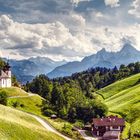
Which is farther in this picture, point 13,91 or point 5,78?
point 5,78

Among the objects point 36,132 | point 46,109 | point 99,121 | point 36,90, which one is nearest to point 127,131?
point 99,121

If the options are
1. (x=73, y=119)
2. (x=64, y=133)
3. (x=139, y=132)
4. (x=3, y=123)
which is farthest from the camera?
(x=73, y=119)

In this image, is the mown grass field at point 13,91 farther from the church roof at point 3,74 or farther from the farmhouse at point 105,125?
the farmhouse at point 105,125

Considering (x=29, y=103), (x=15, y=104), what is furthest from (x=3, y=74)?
(x=15, y=104)

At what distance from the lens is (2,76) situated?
612 feet

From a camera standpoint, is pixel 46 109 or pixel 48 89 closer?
pixel 46 109

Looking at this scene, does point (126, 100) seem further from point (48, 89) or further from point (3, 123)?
point (3, 123)

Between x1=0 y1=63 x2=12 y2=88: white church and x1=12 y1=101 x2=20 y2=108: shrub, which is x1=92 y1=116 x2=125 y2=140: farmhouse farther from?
x1=0 y1=63 x2=12 y2=88: white church

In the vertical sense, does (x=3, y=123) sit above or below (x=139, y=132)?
above

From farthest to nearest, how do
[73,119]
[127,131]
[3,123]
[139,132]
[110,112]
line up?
[110,112], [73,119], [127,131], [139,132], [3,123]

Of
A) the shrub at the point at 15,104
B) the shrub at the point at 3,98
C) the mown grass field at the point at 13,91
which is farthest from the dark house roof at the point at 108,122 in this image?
the mown grass field at the point at 13,91

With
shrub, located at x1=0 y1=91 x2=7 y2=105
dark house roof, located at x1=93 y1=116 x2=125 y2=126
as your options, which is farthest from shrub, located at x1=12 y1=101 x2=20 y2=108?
dark house roof, located at x1=93 y1=116 x2=125 y2=126

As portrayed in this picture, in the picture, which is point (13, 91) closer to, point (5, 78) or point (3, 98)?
point (5, 78)

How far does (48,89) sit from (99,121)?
5098 centimetres
